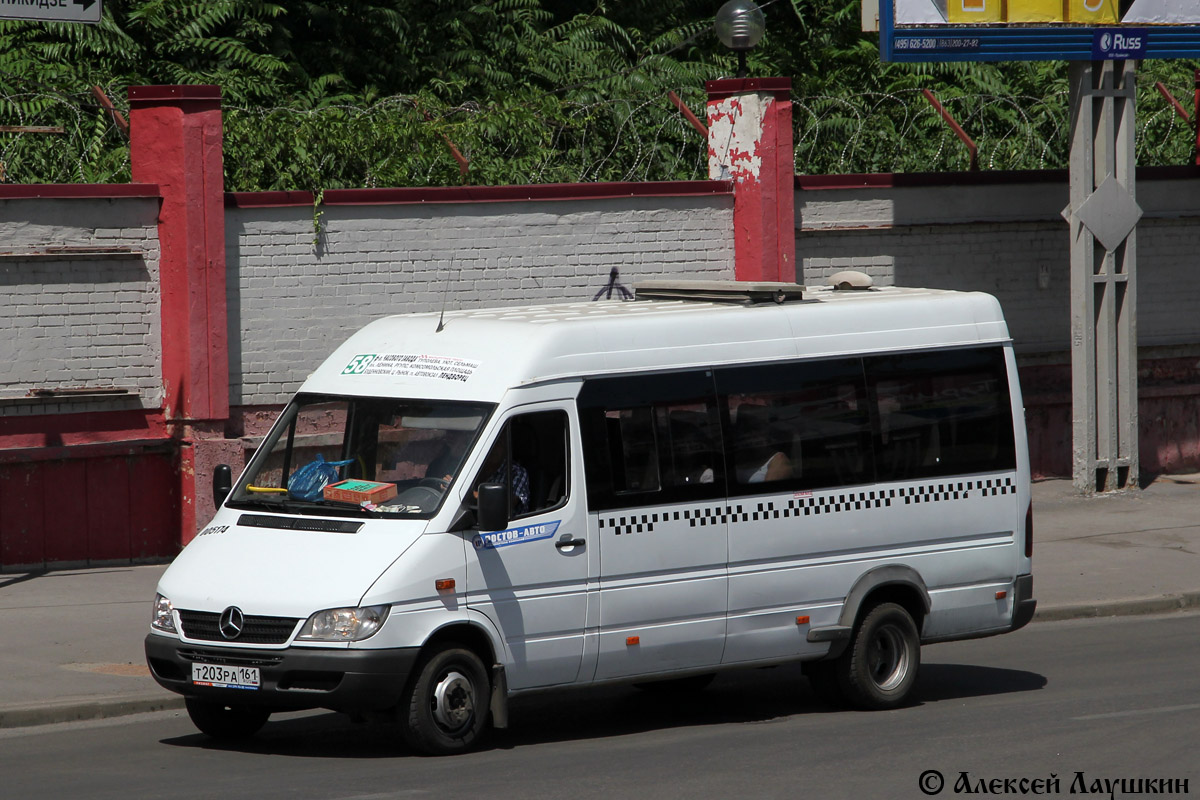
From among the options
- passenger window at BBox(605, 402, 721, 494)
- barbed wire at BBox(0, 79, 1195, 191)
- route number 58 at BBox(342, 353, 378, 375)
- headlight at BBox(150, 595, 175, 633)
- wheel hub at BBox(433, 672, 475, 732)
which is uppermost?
barbed wire at BBox(0, 79, 1195, 191)

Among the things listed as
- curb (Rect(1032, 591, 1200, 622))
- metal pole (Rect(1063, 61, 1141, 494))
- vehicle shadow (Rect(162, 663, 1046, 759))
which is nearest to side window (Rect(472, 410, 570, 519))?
vehicle shadow (Rect(162, 663, 1046, 759))

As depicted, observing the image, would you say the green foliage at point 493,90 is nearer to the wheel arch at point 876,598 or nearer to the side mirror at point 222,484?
the side mirror at point 222,484

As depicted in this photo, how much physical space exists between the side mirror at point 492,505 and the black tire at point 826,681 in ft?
8.52

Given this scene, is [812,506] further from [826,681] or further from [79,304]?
[79,304]

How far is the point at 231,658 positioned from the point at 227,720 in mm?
876

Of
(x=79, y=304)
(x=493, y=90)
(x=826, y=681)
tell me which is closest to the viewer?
(x=826, y=681)

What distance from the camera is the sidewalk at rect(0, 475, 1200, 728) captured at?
997cm

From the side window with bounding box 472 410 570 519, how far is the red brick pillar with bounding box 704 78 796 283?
827cm

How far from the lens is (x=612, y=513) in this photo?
895cm

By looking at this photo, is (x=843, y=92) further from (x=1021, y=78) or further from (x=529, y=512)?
(x=529, y=512)

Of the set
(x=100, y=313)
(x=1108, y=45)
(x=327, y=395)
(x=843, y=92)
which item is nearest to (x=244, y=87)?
(x=100, y=313)

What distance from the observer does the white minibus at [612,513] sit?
8273 mm

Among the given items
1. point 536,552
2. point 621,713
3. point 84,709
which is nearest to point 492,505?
point 536,552

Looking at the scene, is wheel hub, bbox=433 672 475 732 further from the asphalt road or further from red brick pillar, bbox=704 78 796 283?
red brick pillar, bbox=704 78 796 283
